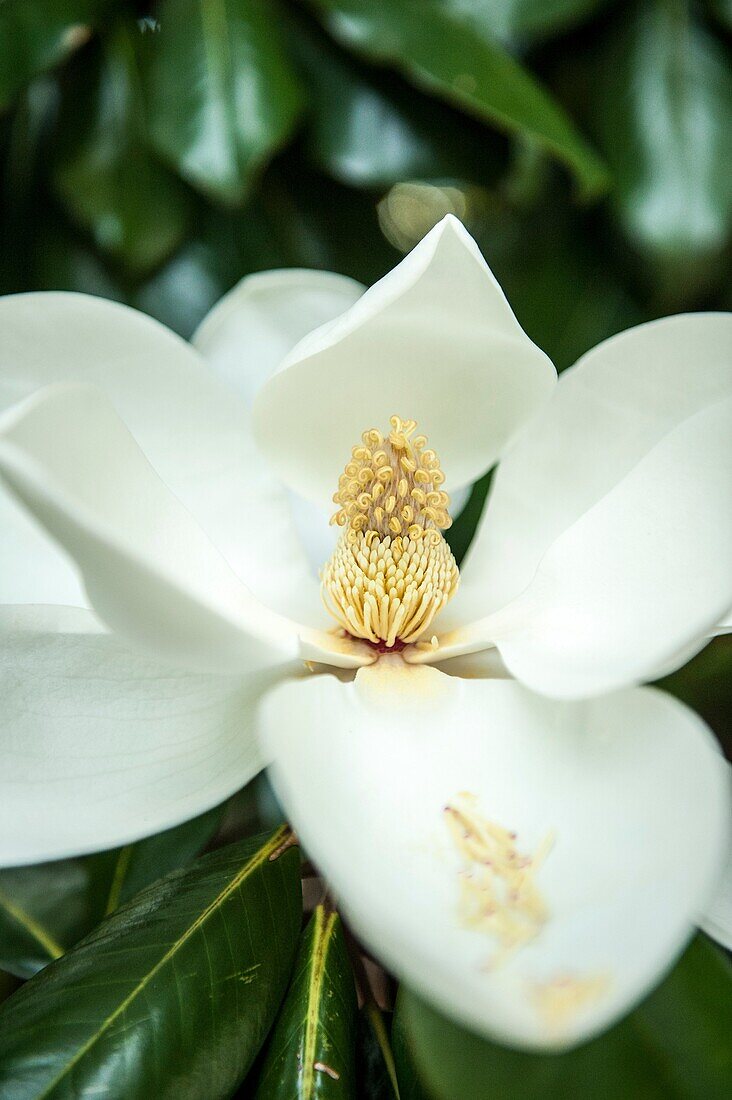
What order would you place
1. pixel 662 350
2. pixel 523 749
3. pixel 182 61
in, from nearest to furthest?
pixel 523 749 → pixel 662 350 → pixel 182 61

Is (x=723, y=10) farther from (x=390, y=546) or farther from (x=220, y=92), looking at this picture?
(x=390, y=546)

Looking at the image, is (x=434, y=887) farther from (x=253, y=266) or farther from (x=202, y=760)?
(x=253, y=266)

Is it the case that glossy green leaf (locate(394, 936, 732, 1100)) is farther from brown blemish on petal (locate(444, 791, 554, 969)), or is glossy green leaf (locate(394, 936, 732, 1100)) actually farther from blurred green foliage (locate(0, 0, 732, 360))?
blurred green foliage (locate(0, 0, 732, 360))

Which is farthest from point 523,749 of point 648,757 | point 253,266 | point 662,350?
point 253,266

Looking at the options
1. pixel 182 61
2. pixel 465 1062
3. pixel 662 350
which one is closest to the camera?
pixel 465 1062

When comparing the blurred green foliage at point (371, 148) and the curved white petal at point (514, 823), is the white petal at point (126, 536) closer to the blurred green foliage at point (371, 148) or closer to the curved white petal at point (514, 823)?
the curved white petal at point (514, 823)

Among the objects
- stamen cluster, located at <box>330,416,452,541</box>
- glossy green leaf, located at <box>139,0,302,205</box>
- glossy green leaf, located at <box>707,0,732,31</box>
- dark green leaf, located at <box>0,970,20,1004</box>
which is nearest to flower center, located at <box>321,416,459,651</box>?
stamen cluster, located at <box>330,416,452,541</box>

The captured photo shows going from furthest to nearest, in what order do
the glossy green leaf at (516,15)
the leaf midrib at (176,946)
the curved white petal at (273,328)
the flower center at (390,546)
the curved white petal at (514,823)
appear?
the glossy green leaf at (516,15)
the curved white petal at (273,328)
the flower center at (390,546)
the leaf midrib at (176,946)
the curved white petal at (514,823)

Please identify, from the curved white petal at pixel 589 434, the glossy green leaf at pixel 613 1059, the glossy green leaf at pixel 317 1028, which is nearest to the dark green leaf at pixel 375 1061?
the glossy green leaf at pixel 317 1028
